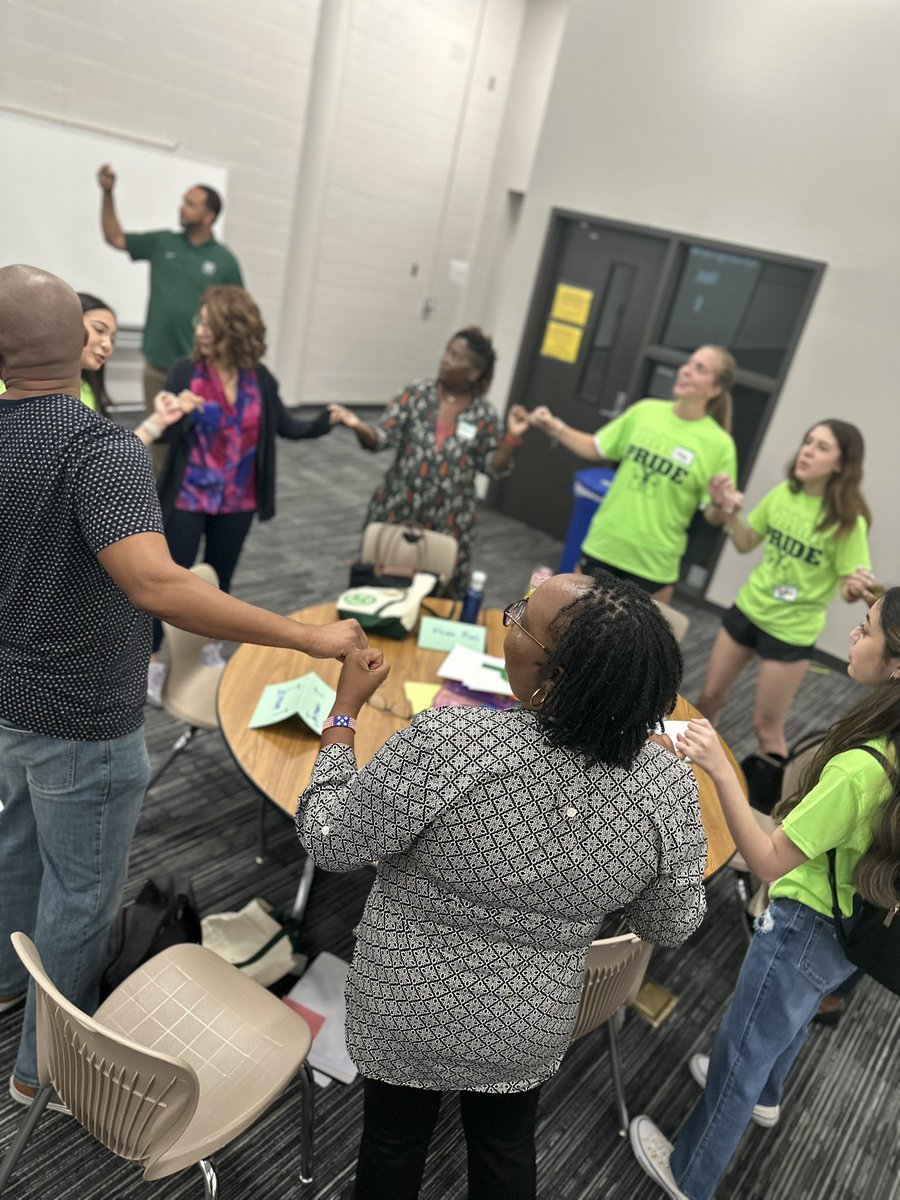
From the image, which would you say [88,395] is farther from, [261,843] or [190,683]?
[261,843]

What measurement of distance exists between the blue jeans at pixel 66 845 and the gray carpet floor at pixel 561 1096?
0.33 m

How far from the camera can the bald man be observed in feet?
4.37

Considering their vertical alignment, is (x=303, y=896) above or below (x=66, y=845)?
below

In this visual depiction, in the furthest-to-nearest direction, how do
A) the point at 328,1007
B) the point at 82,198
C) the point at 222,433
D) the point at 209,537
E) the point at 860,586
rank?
the point at 82,198 → the point at 209,537 → the point at 222,433 → the point at 860,586 → the point at 328,1007

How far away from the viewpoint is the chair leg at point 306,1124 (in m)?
1.74

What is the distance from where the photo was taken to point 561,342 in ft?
19.7

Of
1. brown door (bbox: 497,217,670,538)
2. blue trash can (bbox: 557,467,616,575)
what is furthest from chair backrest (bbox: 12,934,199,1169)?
brown door (bbox: 497,217,670,538)

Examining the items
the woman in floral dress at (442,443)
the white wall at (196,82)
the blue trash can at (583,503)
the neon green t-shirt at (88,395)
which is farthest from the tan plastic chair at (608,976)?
the white wall at (196,82)

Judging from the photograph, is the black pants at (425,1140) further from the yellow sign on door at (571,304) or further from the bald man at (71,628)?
the yellow sign on door at (571,304)

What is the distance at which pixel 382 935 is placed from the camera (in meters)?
1.25

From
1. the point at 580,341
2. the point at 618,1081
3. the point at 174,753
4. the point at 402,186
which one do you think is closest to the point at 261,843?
the point at 174,753

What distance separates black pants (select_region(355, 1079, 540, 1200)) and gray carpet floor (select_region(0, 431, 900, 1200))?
596 mm

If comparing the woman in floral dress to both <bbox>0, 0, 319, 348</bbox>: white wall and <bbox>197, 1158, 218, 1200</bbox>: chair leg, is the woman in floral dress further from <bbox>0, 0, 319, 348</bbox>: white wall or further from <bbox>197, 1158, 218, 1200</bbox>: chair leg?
<bbox>0, 0, 319, 348</bbox>: white wall

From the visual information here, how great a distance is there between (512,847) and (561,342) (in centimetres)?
540
